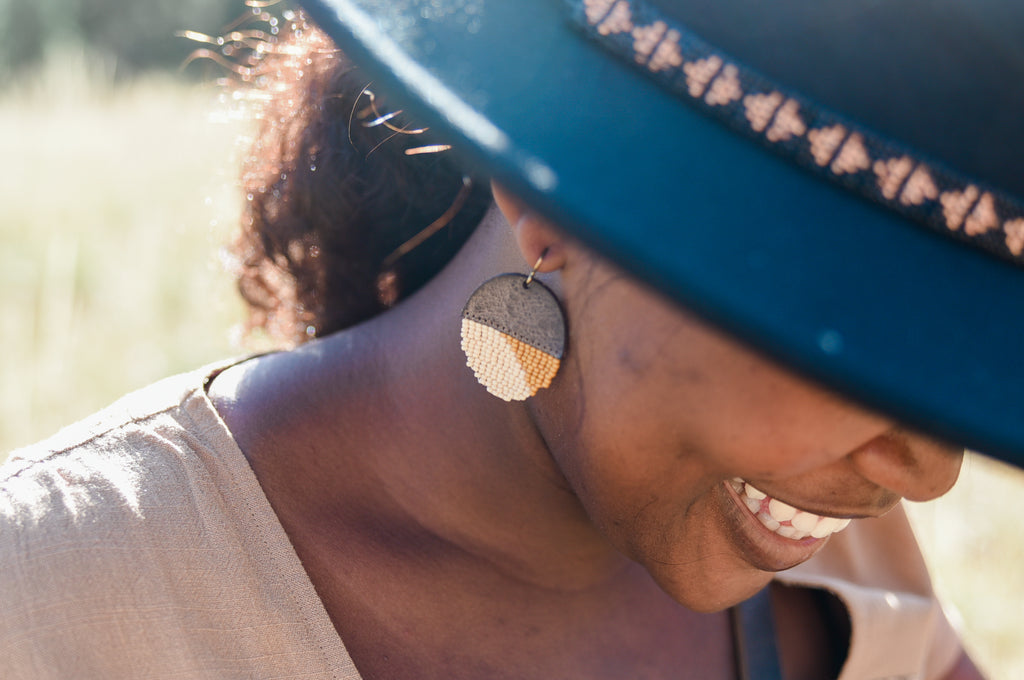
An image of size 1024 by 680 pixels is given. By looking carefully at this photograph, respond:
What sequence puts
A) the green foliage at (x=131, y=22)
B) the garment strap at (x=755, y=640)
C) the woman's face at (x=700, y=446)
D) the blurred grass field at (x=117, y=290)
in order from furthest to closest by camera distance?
the green foliage at (x=131, y=22) < the blurred grass field at (x=117, y=290) < the garment strap at (x=755, y=640) < the woman's face at (x=700, y=446)

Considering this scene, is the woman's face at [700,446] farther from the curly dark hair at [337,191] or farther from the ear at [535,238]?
the curly dark hair at [337,191]

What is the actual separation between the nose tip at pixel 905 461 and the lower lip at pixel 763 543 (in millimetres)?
199

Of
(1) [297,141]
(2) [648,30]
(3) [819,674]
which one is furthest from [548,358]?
(3) [819,674]

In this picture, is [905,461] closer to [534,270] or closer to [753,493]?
[753,493]

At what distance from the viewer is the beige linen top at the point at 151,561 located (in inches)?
47.7

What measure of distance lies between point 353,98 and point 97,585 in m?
0.82

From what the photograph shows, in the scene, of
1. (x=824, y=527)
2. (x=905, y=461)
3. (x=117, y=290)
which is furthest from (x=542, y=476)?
(x=117, y=290)

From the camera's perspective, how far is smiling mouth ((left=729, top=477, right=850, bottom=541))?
4.19 feet

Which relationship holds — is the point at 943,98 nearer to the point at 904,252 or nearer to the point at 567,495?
the point at 904,252

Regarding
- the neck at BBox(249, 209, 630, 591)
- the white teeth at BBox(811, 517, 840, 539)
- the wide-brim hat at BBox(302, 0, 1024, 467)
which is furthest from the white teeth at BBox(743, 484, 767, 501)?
the wide-brim hat at BBox(302, 0, 1024, 467)

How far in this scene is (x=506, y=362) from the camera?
1.18 meters

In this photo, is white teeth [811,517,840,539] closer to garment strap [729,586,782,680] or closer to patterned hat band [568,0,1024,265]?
garment strap [729,586,782,680]

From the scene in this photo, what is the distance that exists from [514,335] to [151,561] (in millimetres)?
570

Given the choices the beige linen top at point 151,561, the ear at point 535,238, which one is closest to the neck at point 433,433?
the beige linen top at point 151,561
